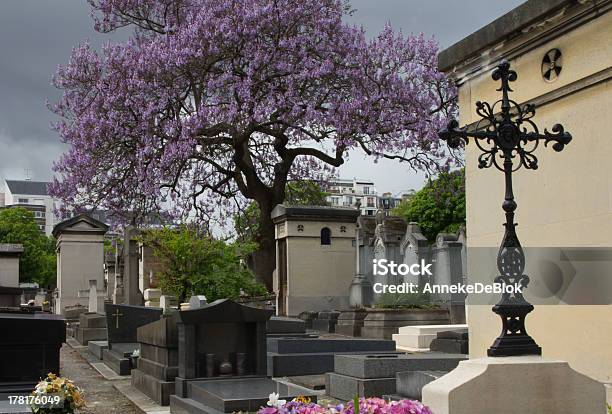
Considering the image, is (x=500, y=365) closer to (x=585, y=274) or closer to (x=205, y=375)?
(x=585, y=274)

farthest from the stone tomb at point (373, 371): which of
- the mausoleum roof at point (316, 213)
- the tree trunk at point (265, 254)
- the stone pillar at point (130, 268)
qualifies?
the tree trunk at point (265, 254)

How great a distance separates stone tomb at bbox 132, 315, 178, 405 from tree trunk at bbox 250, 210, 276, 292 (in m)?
12.5

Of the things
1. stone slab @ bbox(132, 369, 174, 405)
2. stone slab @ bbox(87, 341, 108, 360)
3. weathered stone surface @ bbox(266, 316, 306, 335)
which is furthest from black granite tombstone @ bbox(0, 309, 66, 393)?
stone slab @ bbox(87, 341, 108, 360)

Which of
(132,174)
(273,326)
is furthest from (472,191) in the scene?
(132,174)

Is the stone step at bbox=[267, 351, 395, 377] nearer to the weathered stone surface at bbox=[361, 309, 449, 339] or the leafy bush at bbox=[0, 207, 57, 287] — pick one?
the weathered stone surface at bbox=[361, 309, 449, 339]

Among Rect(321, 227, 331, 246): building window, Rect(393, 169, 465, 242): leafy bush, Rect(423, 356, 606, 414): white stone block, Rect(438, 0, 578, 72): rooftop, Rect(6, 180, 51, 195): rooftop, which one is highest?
Rect(6, 180, 51, 195): rooftop

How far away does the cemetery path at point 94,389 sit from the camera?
1038 centimetres

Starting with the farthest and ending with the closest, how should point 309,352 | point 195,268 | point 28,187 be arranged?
point 28,187
point 195,268
point 309,352

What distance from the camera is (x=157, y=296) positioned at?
2247 cm

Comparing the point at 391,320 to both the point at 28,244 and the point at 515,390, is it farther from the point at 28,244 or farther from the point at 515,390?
the point at 28,244

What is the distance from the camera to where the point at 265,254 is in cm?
Answer: 2505

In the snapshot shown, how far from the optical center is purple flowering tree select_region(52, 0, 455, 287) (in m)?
23.0

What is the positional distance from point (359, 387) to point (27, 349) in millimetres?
4098

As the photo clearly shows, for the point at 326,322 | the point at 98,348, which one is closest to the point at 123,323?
the point at 98,348
